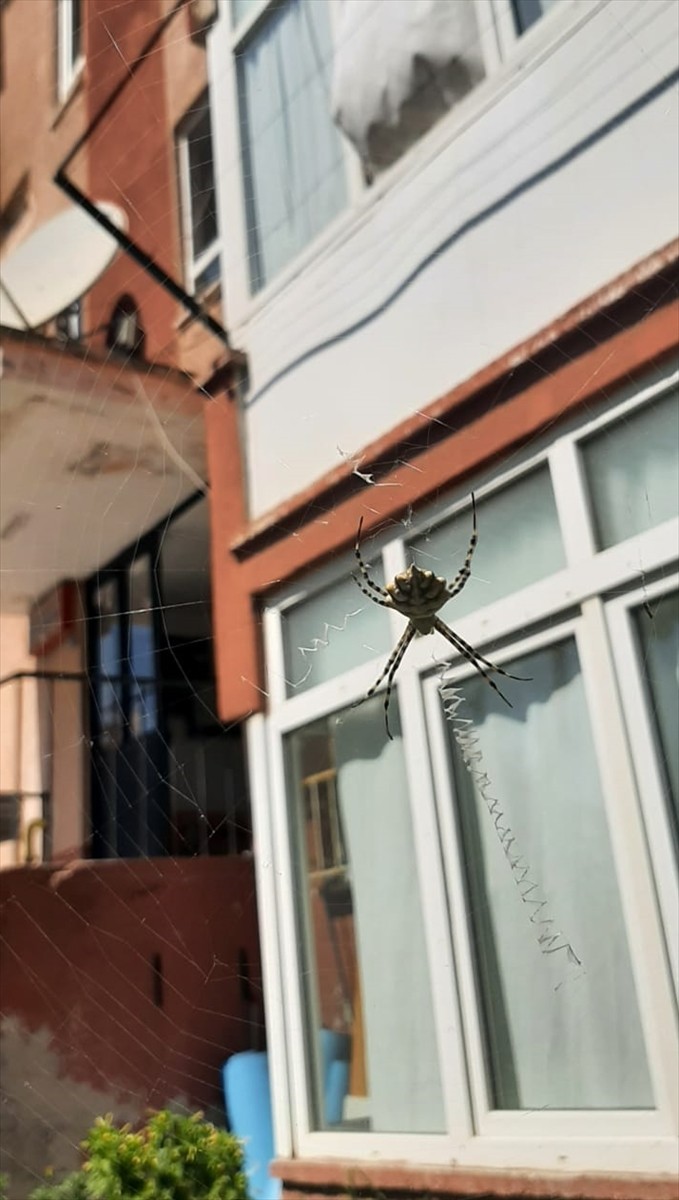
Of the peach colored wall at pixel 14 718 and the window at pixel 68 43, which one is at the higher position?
the window at pixel 68 43

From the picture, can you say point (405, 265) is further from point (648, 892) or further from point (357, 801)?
point (648, 892)

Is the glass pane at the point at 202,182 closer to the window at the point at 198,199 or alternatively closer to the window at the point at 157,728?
the window at the point at 198,199

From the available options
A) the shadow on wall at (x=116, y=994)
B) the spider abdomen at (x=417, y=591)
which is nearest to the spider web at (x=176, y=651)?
the shadow on wall at (x=116, y=994)

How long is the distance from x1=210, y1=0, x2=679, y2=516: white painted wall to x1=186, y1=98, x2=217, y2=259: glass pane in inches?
2.5

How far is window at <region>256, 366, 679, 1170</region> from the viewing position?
79 cm

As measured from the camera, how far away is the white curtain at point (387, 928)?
0.94 m

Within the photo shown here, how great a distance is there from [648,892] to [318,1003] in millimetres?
449

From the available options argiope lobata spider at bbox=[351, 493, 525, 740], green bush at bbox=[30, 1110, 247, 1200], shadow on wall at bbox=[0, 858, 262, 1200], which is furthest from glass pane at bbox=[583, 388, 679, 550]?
green bush at bbox=[30, 1110, 247, 1200]

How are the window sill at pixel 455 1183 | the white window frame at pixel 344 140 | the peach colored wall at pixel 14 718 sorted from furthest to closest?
the peach colored wall at pixel 14 718
the white window frame at pixel 344 140
the window sill at pixel 455 1183

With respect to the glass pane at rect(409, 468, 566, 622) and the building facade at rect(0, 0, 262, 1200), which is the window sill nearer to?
the building facade at rect(0, 0, 262, 1200)

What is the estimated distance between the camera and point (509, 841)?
88cm

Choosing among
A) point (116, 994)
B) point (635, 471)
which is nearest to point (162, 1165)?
point (116, 994)

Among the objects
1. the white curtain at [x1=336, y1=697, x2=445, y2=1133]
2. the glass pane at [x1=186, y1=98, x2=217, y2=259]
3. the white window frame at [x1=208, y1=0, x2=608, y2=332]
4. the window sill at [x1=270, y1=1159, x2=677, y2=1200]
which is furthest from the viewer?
the glass pane at [x1=186, y1=98, x2=217, y2=259]

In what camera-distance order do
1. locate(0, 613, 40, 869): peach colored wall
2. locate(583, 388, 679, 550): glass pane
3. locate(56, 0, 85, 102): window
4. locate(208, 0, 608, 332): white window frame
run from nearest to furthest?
locate(583, 388, 679, 550): glass pane
locate(208, 0, 608, 332): white window frame
locate(0, 613, 40, 869): peach colored wall
locate(56, 0, 85, 102): window
